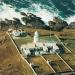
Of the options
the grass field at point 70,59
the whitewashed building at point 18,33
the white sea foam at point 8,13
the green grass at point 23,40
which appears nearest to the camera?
the grass field at point 70,59

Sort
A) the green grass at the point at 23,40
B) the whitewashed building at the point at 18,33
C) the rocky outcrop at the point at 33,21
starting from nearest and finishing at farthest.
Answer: the green grass at the point at 23,40
the whitewashed building at the point at 18,33
the rocky outcrop at the point at 33,21

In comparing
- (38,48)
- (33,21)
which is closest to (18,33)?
(38,48)

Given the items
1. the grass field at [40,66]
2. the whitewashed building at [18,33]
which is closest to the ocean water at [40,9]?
the whitewashed building at [18,33]

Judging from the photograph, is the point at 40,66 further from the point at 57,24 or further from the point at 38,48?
the point at 57,24

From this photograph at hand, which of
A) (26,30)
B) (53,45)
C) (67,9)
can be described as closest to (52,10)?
(67,9)

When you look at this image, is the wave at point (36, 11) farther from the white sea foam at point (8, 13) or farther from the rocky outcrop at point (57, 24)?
the rocky outcrop at point (57, 24)

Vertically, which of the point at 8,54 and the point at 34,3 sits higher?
the point at 34,3

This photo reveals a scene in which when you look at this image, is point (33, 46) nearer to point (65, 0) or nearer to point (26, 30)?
point (26, 30)
